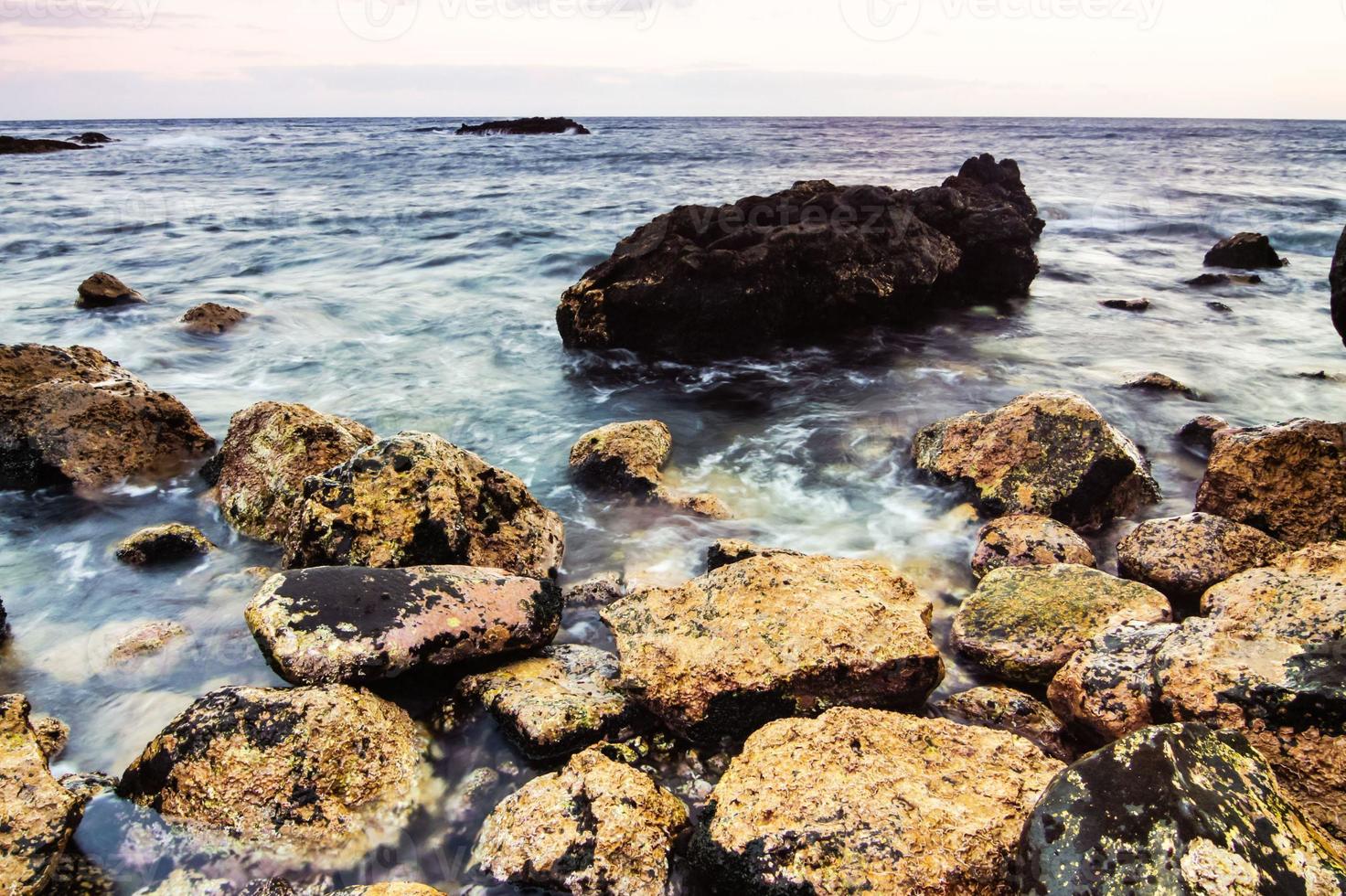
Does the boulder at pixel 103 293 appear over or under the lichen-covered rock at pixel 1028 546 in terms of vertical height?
over

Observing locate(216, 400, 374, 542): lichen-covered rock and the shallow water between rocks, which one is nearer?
A: the shallow water between rocks

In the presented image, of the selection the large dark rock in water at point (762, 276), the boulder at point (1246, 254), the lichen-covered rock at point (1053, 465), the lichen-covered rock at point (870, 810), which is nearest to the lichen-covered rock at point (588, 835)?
the lichen-covered rock at point (870, 810)

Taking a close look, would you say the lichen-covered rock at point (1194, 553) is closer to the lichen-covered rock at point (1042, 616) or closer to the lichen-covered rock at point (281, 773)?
the lichen-covered rock at point (1042, 616)

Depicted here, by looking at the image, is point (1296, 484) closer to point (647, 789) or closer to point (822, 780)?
point (822, 780)

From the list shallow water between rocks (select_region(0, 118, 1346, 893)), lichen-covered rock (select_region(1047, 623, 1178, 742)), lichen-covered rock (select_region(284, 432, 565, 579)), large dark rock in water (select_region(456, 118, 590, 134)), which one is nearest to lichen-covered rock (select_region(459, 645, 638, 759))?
shallow water between rocks (select_region(0, 118, 1346, 893))

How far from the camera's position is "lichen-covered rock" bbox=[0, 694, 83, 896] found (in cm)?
237

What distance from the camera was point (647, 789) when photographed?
105 inches

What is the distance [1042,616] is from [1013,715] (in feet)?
1.88

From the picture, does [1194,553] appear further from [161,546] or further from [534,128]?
[534,128]

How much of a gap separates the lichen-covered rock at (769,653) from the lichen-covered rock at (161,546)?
2930 millimetres

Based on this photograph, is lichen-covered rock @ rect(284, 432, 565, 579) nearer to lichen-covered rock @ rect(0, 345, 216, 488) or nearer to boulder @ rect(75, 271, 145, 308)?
lichen-covered rock @ rect(0, 345, 216, 488)

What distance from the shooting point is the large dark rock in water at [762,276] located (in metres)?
8.34

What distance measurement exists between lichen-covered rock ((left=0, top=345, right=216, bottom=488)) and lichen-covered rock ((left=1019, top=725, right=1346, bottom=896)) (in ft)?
20.5

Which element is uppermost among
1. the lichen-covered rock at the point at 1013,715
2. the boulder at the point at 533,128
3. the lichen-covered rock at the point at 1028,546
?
the boulder at the point at 533,128
